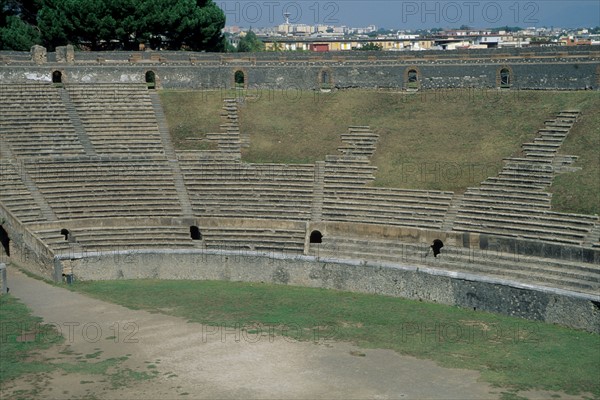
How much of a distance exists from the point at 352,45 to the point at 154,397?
11595 cm

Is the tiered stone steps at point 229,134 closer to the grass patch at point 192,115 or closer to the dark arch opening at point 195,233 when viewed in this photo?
the grass patch at point 192,115

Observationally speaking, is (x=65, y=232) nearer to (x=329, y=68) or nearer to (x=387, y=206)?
(x=387, y=206)

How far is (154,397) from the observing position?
23.2 metres

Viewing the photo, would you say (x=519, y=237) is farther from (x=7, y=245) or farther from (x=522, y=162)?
(x=7, y=245)

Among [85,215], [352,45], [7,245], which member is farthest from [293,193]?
[352,45]

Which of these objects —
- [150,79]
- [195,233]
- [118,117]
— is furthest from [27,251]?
[150,79]

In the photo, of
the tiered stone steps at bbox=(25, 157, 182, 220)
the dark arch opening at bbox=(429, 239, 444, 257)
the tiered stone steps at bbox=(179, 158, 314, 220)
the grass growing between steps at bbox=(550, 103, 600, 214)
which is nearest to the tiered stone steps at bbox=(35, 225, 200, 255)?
the tiered stone steps at bbox=(25, 157, 182, 220)

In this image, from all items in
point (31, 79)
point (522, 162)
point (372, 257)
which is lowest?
point (372, 257)

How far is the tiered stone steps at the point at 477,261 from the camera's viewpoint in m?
31.9

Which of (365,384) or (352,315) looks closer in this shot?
(365,384)

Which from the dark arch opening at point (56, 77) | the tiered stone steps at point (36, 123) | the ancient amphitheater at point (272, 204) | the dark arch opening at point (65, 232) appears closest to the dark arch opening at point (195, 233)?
the ancient amphitheater at point (272, 204)

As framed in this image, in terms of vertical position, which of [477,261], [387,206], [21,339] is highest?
[387,206]

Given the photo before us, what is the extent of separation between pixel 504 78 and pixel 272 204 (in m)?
14.2

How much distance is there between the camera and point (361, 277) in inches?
1314
